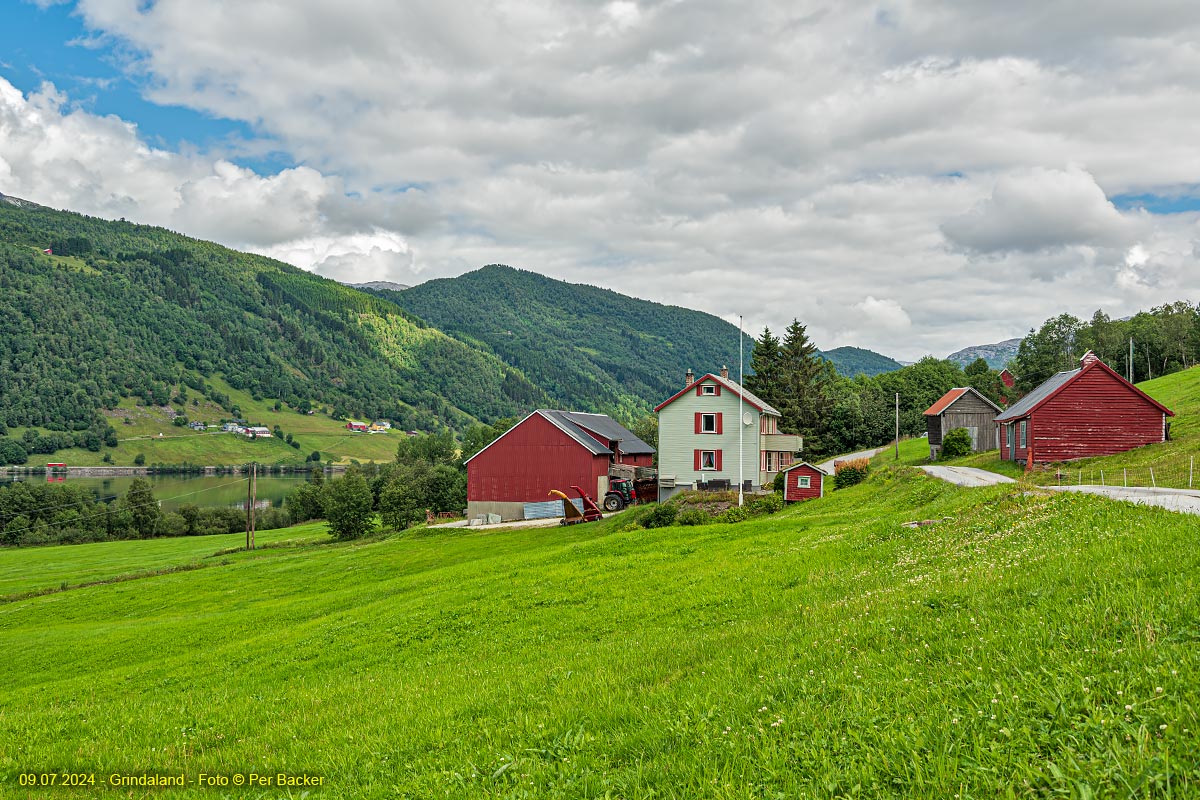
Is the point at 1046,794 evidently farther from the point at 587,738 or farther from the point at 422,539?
the point at 422,539

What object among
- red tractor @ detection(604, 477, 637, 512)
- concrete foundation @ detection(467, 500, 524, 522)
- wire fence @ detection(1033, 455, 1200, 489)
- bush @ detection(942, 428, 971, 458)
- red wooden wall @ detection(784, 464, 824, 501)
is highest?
bush @ detection(942, 428, 971, 458)

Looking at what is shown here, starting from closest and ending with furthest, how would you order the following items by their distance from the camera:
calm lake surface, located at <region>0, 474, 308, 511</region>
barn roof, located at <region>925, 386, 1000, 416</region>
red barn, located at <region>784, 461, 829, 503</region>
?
1. red barn, located at <region>784, 461, 829, 503</region>
2. barn roof, located at <region>925, 386, 1000, 416</region>
3. calm lake surface, located at <region>0, 474, 308, 511</region>

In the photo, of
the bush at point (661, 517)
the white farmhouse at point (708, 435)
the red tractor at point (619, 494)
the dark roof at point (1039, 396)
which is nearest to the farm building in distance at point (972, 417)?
the dark roof at point (1039, 396)

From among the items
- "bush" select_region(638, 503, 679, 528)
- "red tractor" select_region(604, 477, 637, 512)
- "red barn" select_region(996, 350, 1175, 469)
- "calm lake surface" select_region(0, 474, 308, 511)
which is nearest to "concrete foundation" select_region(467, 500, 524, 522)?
"red tractor" select_region(604, 477, 637, 512)

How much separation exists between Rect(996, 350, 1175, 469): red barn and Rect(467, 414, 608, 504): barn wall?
34.7 metres

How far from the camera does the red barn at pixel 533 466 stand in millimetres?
62406

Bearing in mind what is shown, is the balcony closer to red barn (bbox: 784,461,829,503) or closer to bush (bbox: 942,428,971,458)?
bush (bbox: 942,428,971,458)

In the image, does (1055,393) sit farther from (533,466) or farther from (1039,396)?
(533,466)

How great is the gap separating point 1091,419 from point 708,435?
26.4m

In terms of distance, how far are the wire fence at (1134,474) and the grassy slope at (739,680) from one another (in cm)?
1447

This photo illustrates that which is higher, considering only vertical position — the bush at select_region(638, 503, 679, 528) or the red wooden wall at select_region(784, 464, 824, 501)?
the red wooden wall at select_region(784, 464, 824, 501)

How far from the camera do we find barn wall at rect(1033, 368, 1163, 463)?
4241 cm

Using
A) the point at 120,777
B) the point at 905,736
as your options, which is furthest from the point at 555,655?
the point at 905,736

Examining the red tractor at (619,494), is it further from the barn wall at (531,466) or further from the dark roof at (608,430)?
the dark roof at (608,430)
